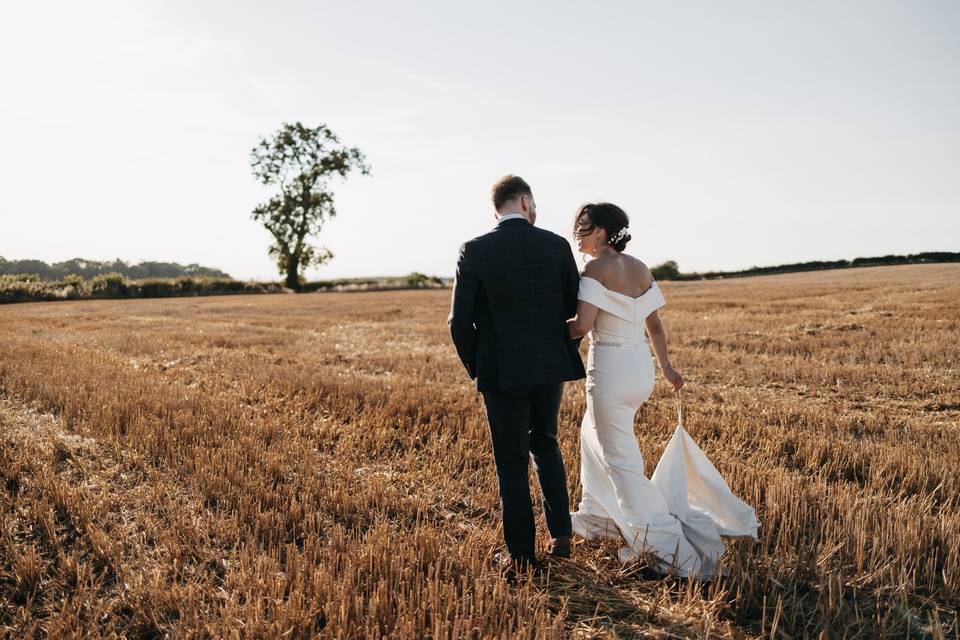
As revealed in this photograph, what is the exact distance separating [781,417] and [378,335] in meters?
13.4

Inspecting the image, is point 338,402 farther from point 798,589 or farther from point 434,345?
point 434,345

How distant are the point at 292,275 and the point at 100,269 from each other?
84.0ft

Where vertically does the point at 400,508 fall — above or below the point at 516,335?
below

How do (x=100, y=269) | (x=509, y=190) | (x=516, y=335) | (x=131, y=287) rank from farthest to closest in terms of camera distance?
(x=100, y=269) → (x=131, y=287) → (x=509, y=190) → (x=516, y=335)

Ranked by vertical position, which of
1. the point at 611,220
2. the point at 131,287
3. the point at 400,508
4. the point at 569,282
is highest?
the point at 131,287

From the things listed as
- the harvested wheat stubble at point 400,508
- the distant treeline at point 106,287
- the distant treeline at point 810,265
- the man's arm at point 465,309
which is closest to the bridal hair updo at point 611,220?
the man's arm at point 465,309

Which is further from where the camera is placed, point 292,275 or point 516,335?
point 292,275

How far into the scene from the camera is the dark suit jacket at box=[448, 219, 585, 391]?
3627 millimetres

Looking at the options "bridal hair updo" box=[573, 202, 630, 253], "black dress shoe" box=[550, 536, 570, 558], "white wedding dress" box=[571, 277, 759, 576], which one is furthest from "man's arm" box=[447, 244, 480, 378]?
"black dress shoe" box=[550, 536, 570, 558]

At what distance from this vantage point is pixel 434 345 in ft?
54.5

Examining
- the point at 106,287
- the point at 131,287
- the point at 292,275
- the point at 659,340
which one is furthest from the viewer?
the point at 292,275

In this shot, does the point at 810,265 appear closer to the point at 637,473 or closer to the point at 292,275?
the point at 292,275

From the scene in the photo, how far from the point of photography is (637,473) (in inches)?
157

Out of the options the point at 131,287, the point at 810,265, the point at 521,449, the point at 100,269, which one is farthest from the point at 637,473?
the point at 100,269
